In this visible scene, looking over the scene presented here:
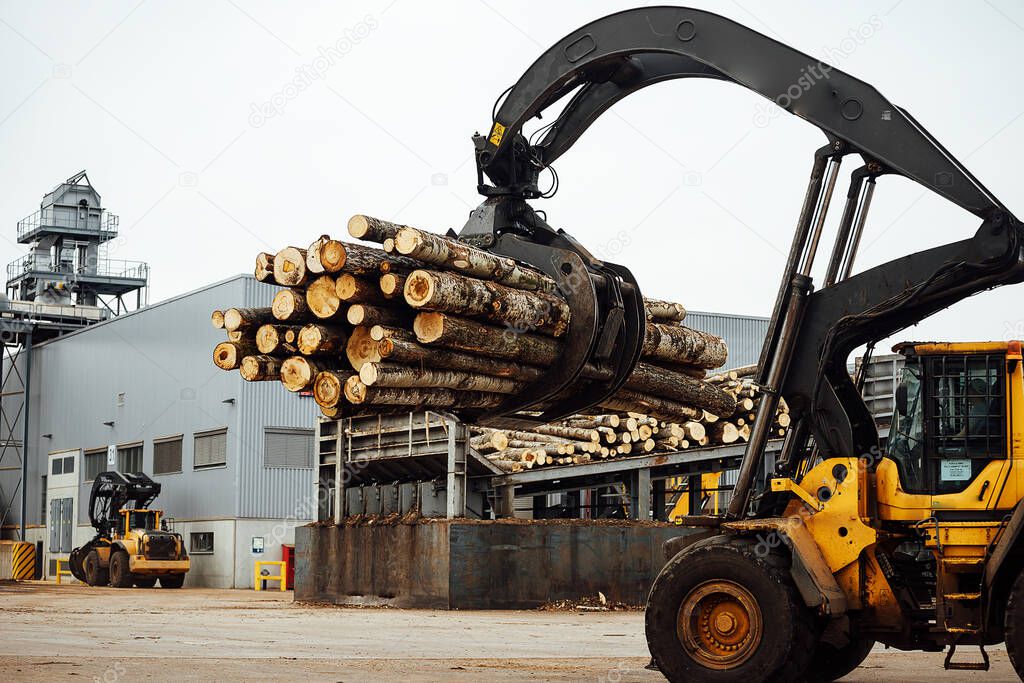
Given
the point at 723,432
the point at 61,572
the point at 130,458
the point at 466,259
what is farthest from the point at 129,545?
the point at 466,259

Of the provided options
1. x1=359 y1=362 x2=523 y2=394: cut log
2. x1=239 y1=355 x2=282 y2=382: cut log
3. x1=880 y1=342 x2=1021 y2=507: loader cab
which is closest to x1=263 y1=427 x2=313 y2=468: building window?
x1=359 y1=362 x2=523 y2=394: cut log

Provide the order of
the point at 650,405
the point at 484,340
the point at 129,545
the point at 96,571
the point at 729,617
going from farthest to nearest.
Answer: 1. the point at 96,571
2. the point at 129,545
3. the point at 650,405
4. the point at 484,340
5. the point at 729,617

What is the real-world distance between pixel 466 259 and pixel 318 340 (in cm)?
139

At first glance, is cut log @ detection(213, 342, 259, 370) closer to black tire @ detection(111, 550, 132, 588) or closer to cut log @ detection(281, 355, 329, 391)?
cut log @ detection(281, 355, 329, 391)

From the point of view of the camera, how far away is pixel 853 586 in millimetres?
9414

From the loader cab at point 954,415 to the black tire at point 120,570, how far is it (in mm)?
29308

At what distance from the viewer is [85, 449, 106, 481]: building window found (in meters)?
43.7

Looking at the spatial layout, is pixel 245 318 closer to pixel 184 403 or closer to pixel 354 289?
pixel 354 289

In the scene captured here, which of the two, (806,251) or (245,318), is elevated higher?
(806,251)

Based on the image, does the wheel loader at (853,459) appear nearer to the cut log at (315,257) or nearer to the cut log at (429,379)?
the cut log at (429,379)

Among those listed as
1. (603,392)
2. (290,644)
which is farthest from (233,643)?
(603,392)

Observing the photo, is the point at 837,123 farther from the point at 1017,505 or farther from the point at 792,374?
the point at 1017,505

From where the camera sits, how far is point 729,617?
937 centimetres

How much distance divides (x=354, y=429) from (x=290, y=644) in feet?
32.4
